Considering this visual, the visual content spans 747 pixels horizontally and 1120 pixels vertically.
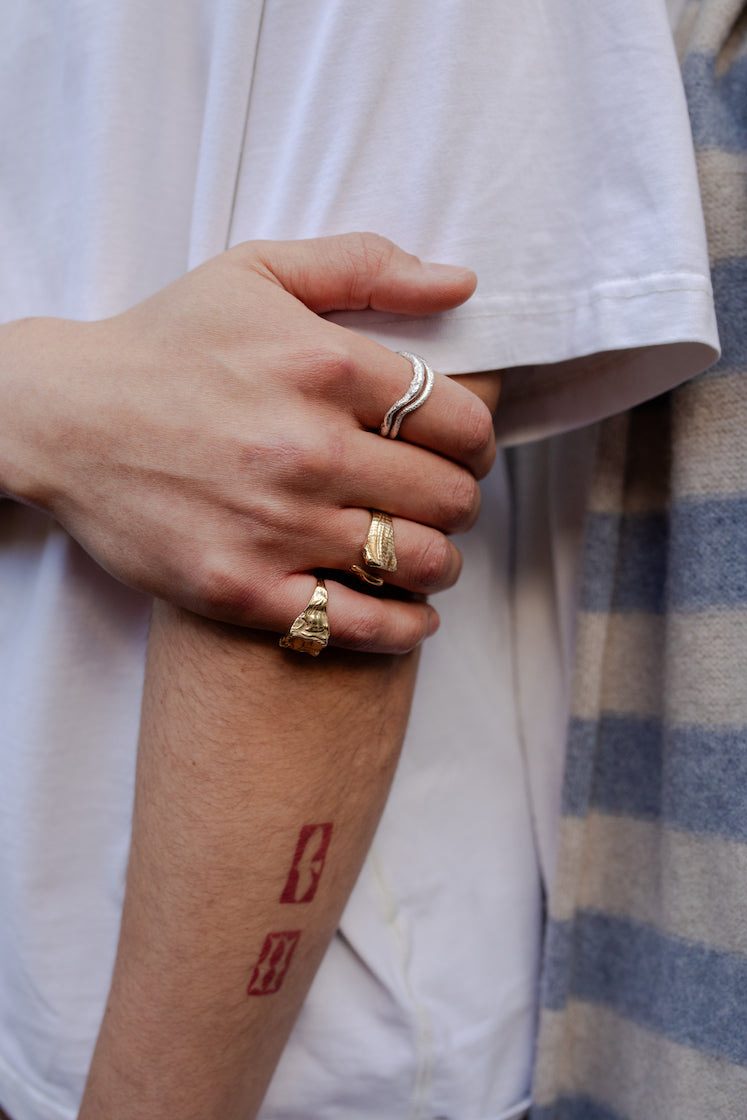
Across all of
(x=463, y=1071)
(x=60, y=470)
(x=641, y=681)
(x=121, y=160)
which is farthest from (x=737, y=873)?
(x=121, y=160)

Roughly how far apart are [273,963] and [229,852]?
105 mm

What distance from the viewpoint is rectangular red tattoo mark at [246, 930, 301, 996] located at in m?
0.61

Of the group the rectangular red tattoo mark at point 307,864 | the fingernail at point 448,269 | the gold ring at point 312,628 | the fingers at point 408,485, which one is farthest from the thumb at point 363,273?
the rectangular red tattoo mark at point 307,864

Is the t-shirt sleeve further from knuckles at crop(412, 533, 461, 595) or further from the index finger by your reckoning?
knuckles at crop(412, 533, 461, 595)

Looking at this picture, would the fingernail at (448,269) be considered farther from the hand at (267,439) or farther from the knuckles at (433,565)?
the knuckles at (433,565)

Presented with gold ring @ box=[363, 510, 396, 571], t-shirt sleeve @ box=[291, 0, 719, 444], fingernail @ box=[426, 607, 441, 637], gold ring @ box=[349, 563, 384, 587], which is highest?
t-shirt sleeve @ box=[291, 0, 719, 444]

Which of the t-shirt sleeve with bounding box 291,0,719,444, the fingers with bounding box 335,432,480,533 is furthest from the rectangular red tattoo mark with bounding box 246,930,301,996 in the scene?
the t-shirt sleeve with bounding box 291,0,719,444

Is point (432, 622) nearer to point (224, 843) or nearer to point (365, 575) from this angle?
point (365, 575)

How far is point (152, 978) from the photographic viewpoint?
0.61m

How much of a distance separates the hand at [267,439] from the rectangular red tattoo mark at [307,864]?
16 cm

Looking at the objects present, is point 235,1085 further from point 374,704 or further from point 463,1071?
point 374,704

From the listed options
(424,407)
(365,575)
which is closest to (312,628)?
(365,575)

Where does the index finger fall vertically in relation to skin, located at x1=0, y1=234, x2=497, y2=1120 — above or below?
above

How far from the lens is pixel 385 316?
616 millimetres
